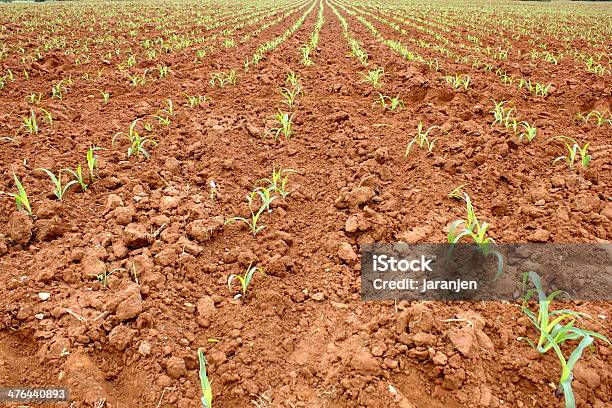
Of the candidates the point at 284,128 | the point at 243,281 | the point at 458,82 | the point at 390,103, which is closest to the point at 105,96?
the point at 284,128

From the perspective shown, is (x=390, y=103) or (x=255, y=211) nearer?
(x=255, y=211)

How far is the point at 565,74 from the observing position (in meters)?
5.11

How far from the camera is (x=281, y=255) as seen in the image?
6.81ft

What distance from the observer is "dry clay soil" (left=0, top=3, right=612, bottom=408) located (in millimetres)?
1411

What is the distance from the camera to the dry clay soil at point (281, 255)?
141cm

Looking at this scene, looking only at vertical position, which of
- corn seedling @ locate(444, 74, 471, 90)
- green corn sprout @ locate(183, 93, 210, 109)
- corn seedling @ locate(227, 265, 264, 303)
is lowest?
corn seedling @ locate(227, 265, 264, 303)

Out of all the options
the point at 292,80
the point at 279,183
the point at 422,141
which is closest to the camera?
the point at 279,183

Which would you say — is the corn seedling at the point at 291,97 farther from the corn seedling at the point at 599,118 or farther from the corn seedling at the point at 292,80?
the corn seedling at the point at 599,118

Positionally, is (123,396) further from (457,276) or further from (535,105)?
(535,105)

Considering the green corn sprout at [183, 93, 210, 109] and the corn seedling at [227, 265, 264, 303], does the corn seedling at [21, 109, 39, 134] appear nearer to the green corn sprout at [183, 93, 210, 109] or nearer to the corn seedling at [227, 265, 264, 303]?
the green corn sprout at [183, 93, 210, 109]

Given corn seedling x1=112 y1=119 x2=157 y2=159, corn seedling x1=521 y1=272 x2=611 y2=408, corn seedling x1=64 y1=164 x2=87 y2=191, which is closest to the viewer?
corn seedling x1=521 y1=272 x2=611 y2=408

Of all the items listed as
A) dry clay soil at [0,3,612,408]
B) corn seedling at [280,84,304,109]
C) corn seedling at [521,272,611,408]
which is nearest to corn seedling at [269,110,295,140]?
dry clay soil at [0,3,612,408]

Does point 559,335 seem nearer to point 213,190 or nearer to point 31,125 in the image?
point 213,190

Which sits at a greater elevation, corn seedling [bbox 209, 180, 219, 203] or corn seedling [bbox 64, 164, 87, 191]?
corn seedling [bbox 64, 164, 87, 191]
